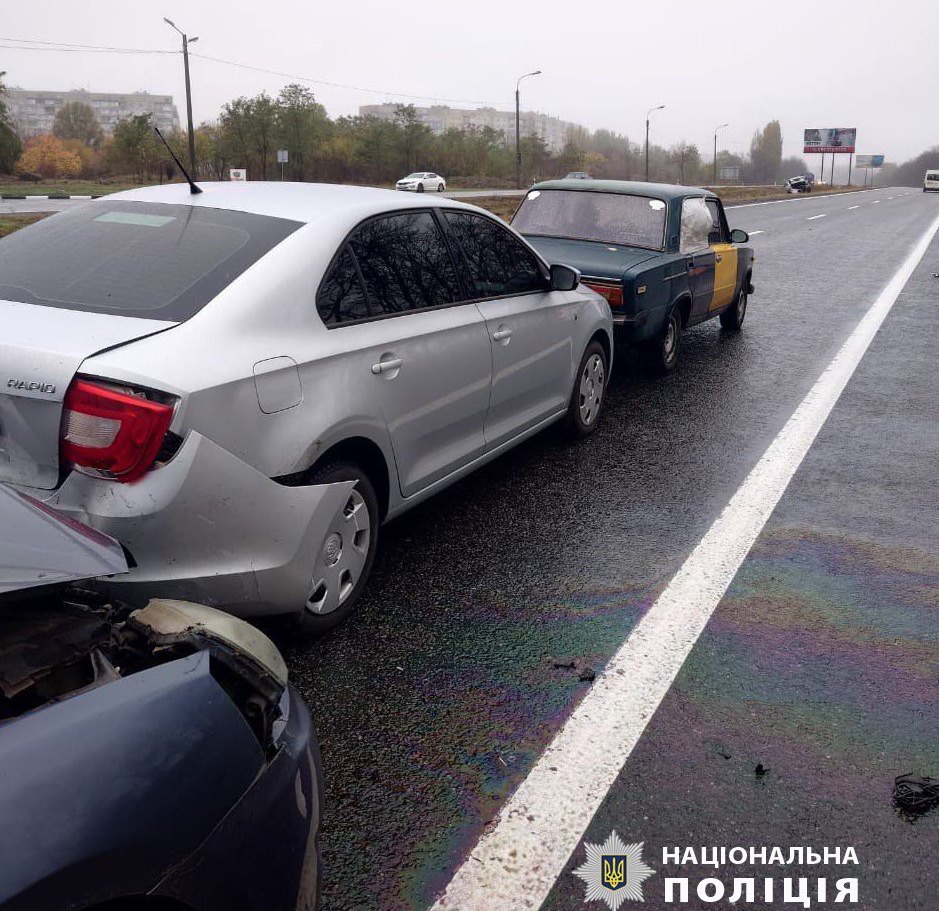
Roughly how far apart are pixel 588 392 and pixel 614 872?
420cm

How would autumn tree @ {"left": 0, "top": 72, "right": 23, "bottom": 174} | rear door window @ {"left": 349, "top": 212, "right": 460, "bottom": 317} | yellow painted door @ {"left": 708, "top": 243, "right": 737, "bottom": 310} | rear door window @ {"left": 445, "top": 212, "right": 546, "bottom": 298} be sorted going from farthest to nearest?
Result: autumn tree @ {"left": 0, "top": 72, "right": 23, "bottom": 174} → yellow painted door @ {"left": 708, "top": 243, "right": 737, "bottom": 310} → rear door window @ {"left": 445, "top": 212, "right": 546, "bottom": 298} → rear door window @ {"left": 349, "top": 212, "right": 460, "bottom": 317}

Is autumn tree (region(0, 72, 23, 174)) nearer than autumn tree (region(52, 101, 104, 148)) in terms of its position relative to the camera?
Yes

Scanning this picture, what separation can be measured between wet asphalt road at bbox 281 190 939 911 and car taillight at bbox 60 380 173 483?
1.00 m

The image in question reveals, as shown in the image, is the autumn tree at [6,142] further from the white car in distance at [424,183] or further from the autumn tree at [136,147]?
the white car in distance at [424,183]

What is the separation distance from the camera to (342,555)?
3770mm

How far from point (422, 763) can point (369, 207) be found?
2.32 meters

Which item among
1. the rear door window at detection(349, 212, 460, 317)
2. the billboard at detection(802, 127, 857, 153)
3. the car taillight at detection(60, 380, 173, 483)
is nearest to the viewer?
the car taillight at detection(60, 380, 173, 483)

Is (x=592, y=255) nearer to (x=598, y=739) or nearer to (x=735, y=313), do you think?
(x=735, y=313)

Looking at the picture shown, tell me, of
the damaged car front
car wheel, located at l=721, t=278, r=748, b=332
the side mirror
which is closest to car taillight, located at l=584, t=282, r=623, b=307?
the side mirror

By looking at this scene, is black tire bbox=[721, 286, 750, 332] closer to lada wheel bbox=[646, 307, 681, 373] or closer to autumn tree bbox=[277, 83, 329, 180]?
lada wheel bbox=[646, 307, 681, 373]

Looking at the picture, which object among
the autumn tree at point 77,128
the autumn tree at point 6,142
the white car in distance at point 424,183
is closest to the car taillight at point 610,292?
the white car in distance at point 424,183

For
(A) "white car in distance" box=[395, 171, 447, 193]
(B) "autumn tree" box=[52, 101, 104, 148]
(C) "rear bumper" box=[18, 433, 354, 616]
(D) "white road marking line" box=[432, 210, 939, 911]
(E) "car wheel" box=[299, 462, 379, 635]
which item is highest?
(B) "autumn tree" box=[52, 101, 104, 148]

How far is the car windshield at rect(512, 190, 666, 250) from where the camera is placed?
844 cm

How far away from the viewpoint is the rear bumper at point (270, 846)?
1.60 metres
